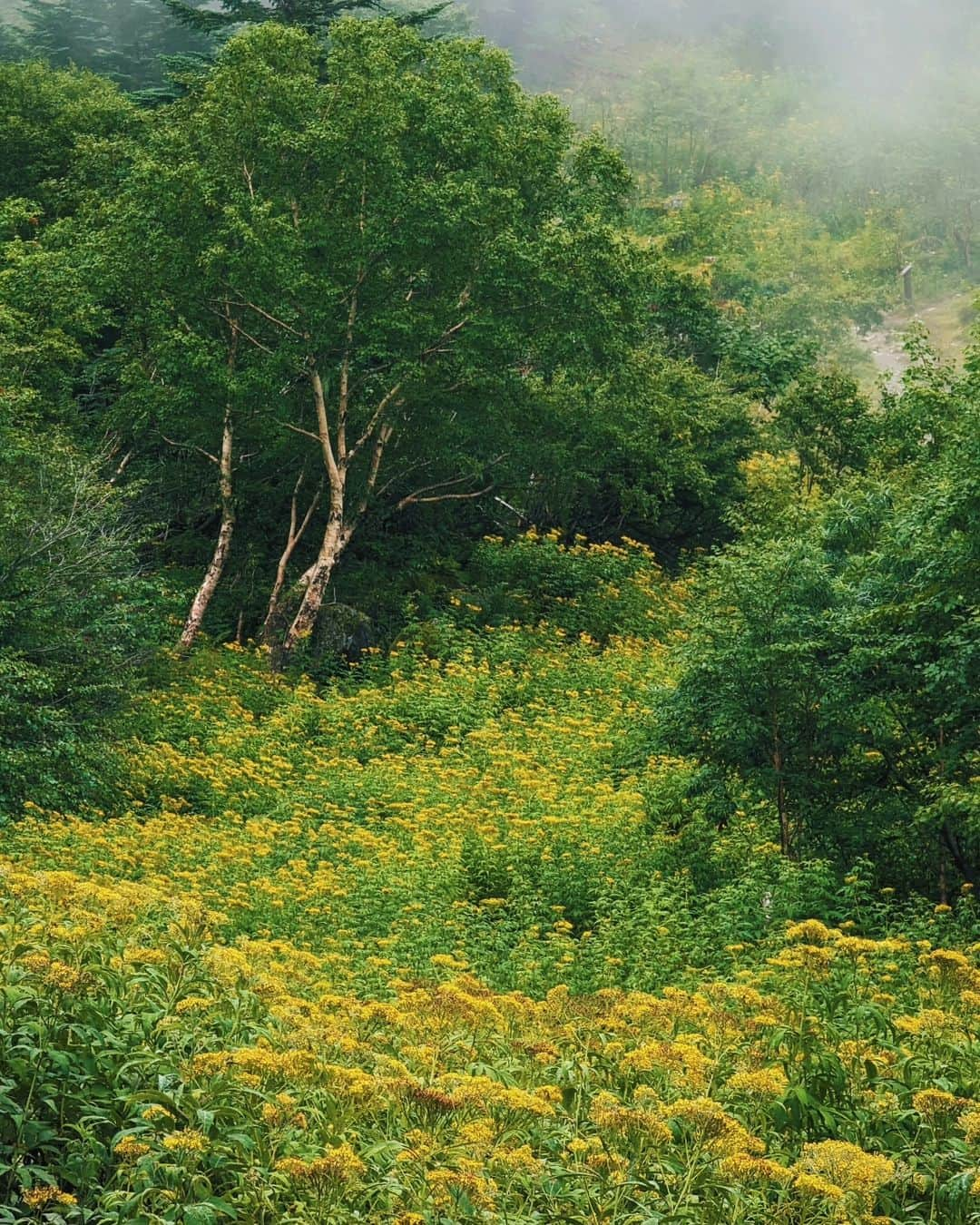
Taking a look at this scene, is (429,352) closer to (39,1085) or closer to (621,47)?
(39,1085)

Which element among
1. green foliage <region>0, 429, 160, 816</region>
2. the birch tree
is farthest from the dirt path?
green foliage <region>0, 429, 160, 816</region>

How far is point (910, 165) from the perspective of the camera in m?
80.7

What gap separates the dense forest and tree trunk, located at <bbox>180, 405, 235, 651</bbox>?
94 mm

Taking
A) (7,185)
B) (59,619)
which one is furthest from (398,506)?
(7,185)

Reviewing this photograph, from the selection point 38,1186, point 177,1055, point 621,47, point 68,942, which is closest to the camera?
point 38,1186

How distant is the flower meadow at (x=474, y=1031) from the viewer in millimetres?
4625

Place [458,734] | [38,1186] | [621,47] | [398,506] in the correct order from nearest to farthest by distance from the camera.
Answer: [38,1186] → [458,734] → [398,506] → [621,47]

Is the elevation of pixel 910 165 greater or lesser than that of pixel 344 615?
greater

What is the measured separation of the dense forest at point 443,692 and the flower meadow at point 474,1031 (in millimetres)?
34

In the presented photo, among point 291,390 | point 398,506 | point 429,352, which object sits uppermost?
point 429,352

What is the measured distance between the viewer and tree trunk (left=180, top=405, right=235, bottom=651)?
2078cm

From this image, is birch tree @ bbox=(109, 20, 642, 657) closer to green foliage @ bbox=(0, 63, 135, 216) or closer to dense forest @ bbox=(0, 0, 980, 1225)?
dense forest @ bbox=(0, 0, 980, 1225)

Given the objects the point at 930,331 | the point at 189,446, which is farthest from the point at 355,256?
the point at 930,331

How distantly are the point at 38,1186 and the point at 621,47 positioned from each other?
115m
